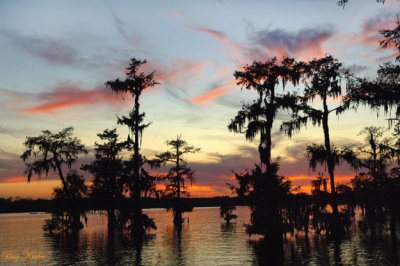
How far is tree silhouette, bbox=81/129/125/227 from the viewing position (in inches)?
2057

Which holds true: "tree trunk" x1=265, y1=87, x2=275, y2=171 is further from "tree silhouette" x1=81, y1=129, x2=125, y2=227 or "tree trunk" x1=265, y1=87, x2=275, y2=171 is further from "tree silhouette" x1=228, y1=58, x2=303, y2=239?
"tree silhouette" x1=81, y1=129, x2=125, y2=227

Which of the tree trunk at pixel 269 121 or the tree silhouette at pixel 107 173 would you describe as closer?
the tree trunk at pixel 269 121

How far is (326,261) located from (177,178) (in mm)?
36197

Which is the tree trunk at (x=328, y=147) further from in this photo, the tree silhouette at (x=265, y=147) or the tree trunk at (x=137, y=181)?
the tree trunk at (x=137, y=181)

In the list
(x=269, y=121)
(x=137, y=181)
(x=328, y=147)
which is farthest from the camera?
(x=137, y=181)

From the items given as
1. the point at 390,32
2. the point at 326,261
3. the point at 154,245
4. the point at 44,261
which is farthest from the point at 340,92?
the point at 44,261

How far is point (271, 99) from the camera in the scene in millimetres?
34906

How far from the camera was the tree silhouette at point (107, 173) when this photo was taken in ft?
171

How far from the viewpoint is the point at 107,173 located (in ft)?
174

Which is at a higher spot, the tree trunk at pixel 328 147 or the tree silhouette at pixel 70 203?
the tree trunk at pixel 328 147

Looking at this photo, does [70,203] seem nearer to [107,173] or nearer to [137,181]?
[107,173]

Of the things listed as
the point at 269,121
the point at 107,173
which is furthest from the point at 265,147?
the point at 107,173

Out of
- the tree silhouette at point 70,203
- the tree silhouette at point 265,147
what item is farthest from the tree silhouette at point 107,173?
the tree silhouette at point 265,147

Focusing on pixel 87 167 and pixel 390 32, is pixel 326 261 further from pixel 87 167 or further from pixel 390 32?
pixel 87 167
